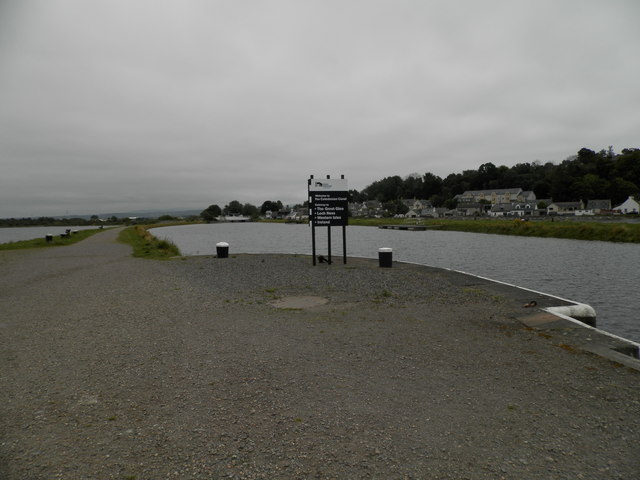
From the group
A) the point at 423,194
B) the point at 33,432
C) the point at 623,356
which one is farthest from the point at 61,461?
the point at 423,194

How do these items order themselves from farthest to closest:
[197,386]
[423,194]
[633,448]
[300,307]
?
1. [423,194]
2. [300,307]
3. [197,386]
4. [633,448]

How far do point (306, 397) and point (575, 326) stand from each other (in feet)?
18.3

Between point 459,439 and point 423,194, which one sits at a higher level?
point 423,194

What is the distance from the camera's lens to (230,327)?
23.3 ft

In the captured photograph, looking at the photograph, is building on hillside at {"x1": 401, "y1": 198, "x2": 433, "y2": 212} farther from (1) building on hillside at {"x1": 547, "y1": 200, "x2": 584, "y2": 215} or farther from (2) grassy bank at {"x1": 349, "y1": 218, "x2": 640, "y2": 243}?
(2) grassy bank at {"x1": 349, "y1": 218, "x2": 640, "y2": 243}

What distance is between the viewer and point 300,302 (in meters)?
9.32

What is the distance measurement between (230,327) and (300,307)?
2074 millimetres

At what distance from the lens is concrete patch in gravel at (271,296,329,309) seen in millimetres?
8945

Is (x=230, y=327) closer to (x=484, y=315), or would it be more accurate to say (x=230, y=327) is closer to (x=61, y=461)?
(x=61, y=461)

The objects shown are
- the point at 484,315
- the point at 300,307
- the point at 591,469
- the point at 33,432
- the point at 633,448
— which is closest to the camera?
A: the point at 591,469

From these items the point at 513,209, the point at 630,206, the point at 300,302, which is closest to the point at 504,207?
the point at 513,209

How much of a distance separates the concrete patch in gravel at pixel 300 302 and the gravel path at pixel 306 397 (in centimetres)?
52

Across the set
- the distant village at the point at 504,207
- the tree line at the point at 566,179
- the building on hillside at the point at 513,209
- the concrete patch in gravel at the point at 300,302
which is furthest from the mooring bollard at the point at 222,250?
the tree line at the point at 566,179

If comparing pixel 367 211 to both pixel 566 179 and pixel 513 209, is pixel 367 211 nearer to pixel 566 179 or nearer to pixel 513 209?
pixel 513 209
